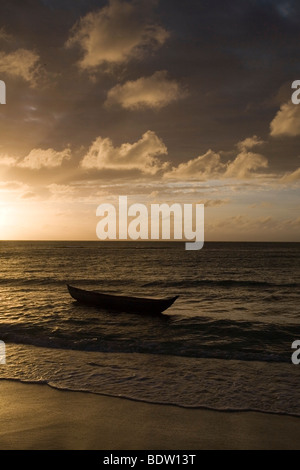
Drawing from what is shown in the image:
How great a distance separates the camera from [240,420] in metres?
8.26

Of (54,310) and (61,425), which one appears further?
(54,310)

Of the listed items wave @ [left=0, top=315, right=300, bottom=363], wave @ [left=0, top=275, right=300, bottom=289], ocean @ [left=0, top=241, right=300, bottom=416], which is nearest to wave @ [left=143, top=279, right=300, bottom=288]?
wave @ [left=0, top=275, right=300, bottom=289]

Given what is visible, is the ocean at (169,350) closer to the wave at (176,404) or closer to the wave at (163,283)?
the wave at (176,404)

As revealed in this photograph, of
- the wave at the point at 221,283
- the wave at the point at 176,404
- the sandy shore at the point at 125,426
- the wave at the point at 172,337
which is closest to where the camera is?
the sandy shore at the point at 125,426

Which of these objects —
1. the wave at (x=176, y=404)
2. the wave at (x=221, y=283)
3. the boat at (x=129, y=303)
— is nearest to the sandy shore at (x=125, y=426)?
the wave at (x=176, y=404)

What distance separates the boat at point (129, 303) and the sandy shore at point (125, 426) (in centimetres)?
1371

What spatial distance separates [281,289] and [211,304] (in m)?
13.4

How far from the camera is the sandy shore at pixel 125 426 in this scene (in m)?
7.03

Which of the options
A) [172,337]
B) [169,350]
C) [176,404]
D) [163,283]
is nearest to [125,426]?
[176,404]

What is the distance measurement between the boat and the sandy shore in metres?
13.7

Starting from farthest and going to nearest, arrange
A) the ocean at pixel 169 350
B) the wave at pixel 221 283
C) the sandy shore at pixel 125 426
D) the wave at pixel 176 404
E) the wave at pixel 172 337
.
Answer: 1. the wave at pixel 221 283
2. the wave at pixel 172 337
3. the ocean at pixel 169 350
4. the wave at pixel 176 404
5. the sandy shore at pixel 125 426

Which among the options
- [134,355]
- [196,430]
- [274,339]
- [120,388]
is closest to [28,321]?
[134,355]

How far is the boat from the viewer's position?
23.1 meters
